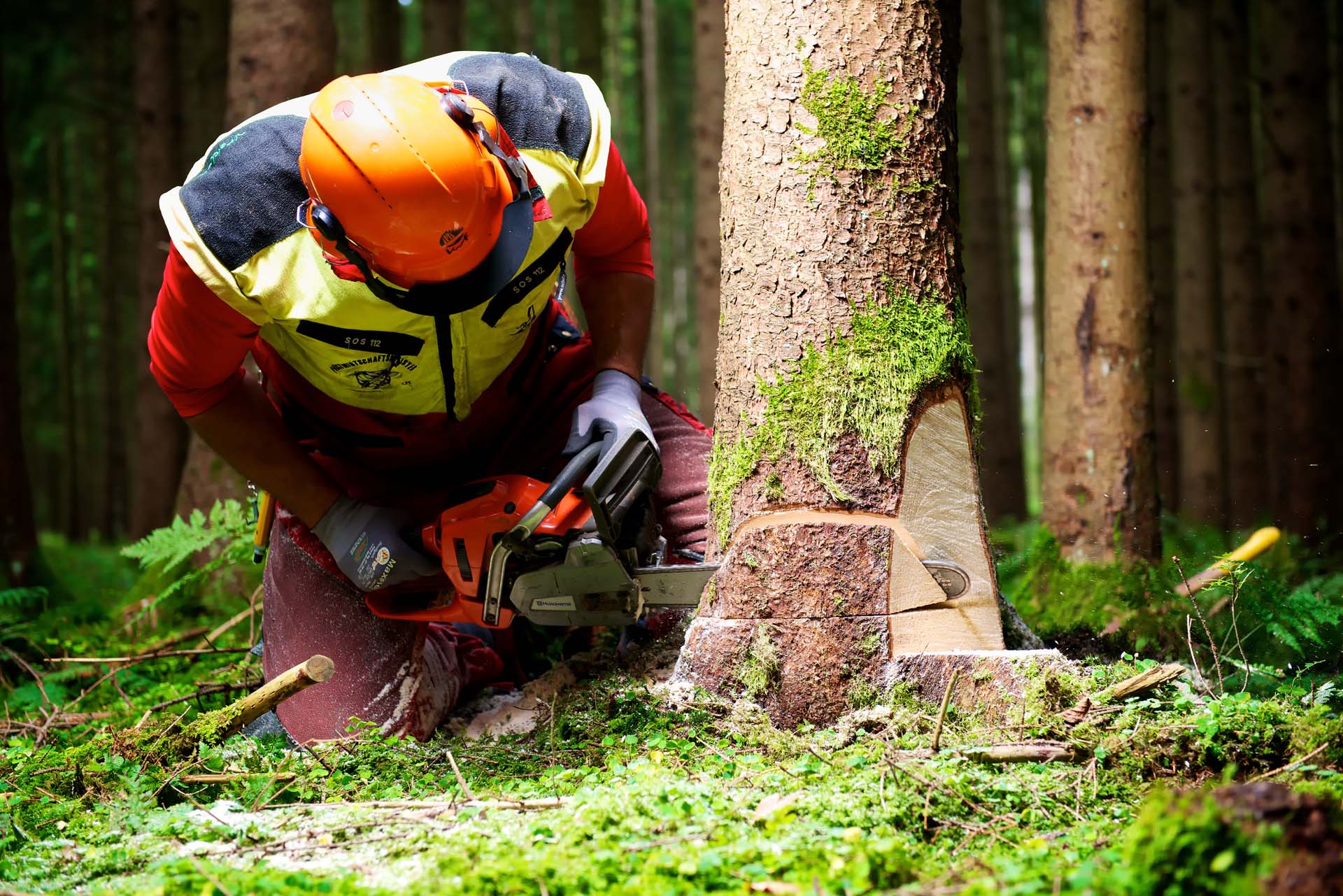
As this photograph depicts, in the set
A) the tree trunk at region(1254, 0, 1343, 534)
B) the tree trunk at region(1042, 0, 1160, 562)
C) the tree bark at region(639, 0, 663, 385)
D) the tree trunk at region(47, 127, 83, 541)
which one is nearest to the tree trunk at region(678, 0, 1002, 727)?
the tree trunk at region(1042, 0, 1160, 562)

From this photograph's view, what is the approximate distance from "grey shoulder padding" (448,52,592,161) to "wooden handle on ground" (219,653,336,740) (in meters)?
1.44

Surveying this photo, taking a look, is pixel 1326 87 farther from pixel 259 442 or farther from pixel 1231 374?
pixel 259 442

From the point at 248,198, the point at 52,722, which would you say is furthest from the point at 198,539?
the point at 248,198

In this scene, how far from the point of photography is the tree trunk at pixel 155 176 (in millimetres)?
8430

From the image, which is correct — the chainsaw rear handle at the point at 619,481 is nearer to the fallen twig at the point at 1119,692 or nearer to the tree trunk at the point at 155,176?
the fallen twig at the point at 1119,692

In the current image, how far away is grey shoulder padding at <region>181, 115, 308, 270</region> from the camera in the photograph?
2.64 meters

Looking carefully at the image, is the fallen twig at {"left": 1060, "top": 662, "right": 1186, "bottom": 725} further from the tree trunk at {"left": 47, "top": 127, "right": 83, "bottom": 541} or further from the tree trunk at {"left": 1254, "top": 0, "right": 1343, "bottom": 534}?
the tree trunk at {"left": 47, "top": 127, "right": 83, "bottom": 541}

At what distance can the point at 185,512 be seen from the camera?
226 inches

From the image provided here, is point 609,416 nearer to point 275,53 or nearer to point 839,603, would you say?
point 839,603

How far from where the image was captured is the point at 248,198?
2.66 meters

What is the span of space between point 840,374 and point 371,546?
4.80ft

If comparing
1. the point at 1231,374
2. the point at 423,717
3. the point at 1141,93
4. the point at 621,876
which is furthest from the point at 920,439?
the point at 1231,374

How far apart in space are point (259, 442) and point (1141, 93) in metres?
3.89

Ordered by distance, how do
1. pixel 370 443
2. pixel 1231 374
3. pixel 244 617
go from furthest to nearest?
1. pixel 1231 374
2. pixel 244 617
3. pixel 370 443
